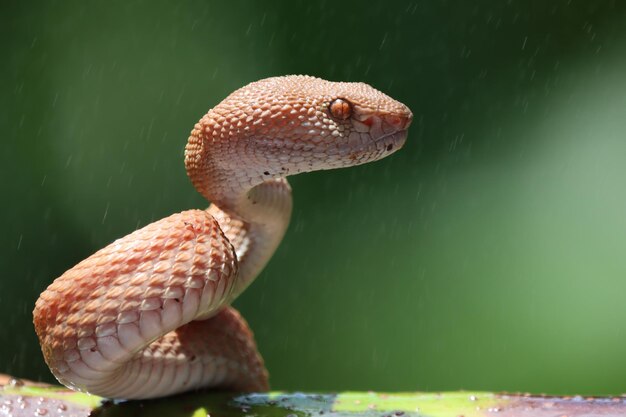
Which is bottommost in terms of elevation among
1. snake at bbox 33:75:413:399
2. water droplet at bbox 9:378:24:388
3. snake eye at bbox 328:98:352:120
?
water droplet at bbox 9:378:24:388

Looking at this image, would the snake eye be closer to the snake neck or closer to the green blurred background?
the snake neck

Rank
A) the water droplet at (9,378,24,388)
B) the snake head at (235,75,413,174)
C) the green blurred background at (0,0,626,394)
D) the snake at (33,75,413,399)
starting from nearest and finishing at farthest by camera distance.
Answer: the snake at (33,75,413,399)
the snake head at (235,75,413,174)
the water droplet at (9,378,24,388)
the green blurred background at (0,0,626,394)

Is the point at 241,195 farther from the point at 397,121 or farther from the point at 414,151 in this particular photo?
the point at 414,151

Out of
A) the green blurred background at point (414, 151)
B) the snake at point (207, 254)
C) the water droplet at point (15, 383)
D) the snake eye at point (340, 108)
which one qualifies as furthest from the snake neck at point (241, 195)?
the green blurred background at point (414, 151)

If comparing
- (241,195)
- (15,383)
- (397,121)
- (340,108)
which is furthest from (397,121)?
(15,383)

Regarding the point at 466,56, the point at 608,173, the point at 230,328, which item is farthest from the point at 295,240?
the point at 230,328

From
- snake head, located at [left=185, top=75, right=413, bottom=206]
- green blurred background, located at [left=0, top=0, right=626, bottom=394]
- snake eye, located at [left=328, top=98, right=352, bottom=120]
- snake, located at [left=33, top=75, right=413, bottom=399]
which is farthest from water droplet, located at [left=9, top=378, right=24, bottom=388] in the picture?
green blurred background, located at [left=0, top=0, right=626, bottom=394]

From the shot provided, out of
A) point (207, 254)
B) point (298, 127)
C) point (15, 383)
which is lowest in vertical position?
point (15, 383)
